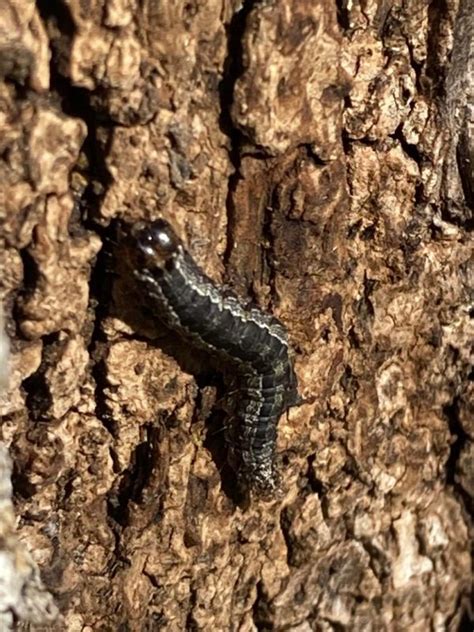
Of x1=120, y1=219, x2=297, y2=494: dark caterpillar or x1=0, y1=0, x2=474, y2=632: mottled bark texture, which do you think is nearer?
x1=0, y1=0, x2=474, y2=632: mottled bark texture

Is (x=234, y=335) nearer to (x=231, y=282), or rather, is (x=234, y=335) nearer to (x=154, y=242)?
(x=231, y=282)

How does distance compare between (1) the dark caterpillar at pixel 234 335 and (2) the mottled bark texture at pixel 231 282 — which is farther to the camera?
(1) the dark caterpillar at pixel 234 335

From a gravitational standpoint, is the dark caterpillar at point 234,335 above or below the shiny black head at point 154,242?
→ below

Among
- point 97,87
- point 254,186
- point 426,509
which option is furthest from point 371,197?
point 426,509

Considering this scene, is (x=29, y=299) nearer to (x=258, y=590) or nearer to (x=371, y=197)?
(x=371, y=197)

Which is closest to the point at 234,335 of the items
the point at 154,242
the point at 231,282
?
the point at 231,282

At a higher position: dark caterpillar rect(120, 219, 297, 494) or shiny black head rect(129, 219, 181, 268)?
shiny black head rect(129, 219, 181, 268)
